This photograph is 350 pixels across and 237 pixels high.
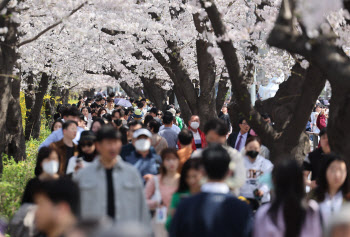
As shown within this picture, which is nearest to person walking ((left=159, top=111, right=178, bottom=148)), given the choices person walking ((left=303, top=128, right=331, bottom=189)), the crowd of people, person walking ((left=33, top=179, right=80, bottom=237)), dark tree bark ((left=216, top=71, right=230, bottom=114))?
the crowd of people

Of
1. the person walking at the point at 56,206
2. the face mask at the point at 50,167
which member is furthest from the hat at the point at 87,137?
the person walking at the point at 56,206

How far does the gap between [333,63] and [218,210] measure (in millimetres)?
1677

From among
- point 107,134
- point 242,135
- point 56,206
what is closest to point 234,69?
point 242,135

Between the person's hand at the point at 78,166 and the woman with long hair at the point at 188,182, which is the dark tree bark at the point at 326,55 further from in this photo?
the person's hand at the point at 78,166

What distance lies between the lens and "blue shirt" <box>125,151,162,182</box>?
729 centimetres

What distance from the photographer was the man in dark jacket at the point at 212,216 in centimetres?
432

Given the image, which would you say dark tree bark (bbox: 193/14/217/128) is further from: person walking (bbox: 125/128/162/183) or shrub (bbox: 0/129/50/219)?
person walking (bbox: 125/128/162/183)

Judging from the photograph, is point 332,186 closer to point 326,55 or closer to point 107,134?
point 326,55

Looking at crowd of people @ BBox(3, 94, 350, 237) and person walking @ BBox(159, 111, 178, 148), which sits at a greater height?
person walking @ BBox(159, 111, 178, 148)

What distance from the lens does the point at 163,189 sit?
6.22 m

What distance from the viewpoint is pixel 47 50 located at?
1886 centimetres

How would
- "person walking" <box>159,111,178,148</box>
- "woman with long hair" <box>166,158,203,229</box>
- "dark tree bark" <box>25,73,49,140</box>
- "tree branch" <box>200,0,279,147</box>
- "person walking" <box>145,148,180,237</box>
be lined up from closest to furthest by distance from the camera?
1. "woman with long hair" <box>166,158,203,229</box>
2. "person walking" <box>145,148,180,237</box>
3. "tree branch" <box>200,0,279,147</box>
4. "person walking" <box>159,111,178,148</box>
5. "dark tree bark" <box>25,73,49,140</box>

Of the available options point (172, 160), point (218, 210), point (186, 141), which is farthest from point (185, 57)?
point (218, 210)

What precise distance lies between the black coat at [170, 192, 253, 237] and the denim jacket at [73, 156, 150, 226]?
0.78m
